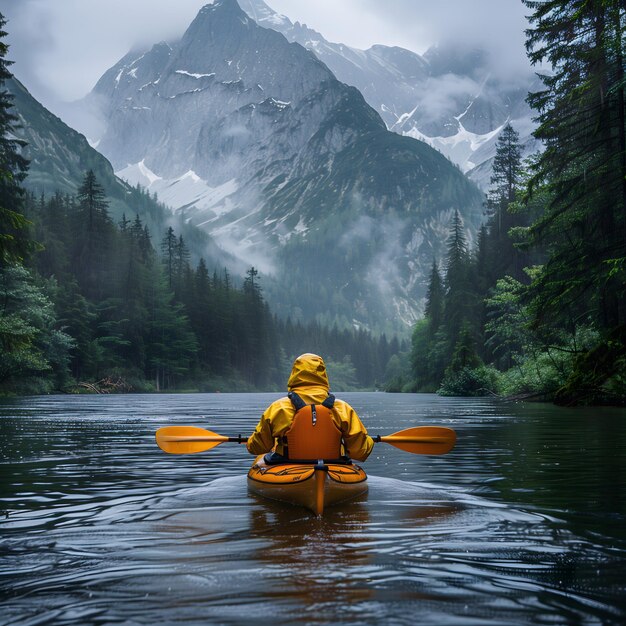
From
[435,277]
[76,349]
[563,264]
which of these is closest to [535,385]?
[563,264]

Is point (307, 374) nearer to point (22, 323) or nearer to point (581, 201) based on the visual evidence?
point (581, 201)

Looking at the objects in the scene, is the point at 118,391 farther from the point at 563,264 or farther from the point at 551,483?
the point at 551,483

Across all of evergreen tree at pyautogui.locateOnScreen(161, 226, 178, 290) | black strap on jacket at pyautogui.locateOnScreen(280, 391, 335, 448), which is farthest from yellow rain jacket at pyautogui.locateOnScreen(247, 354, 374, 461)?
evergreen tree at pyautogui.locateOnScreen(161, 226, 178, 290)

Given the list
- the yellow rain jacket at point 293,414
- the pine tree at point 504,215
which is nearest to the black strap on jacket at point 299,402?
the yellow rain jacket at point 293,414

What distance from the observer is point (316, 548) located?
6.61 meters

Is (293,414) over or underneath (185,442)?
over

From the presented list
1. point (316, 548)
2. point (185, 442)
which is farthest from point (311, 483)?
point (185, 442)

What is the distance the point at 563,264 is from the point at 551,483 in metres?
14.2

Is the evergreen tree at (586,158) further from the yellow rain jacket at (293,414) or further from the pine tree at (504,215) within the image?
the pine tree at (504,215)

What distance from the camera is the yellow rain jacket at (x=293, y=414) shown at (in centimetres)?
888

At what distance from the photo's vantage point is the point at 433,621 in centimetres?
452

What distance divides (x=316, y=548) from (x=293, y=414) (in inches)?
96.0

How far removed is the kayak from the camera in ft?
27.1

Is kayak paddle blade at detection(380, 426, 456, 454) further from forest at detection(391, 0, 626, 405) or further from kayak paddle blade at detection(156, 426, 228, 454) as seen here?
forest at detection(391, 0, 626, 405)
